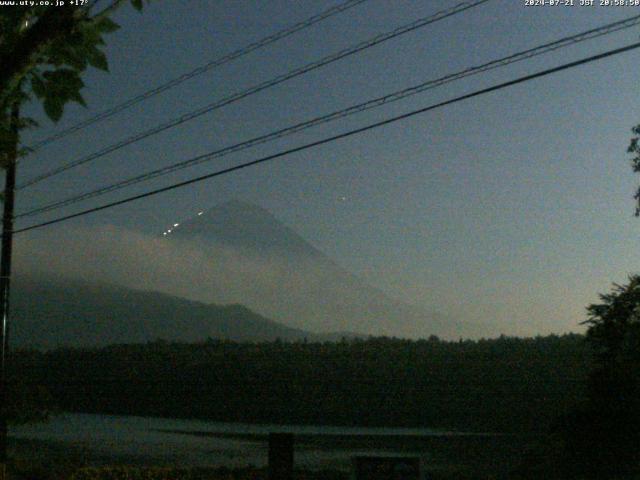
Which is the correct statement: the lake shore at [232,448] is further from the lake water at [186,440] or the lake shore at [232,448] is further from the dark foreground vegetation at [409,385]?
the dark foreground vegetation at [409,385]

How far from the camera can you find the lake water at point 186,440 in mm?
22578

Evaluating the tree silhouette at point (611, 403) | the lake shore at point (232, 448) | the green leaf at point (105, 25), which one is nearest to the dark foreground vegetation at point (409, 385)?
the tree silhouette at point (611, 403)

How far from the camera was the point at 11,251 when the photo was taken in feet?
61.6

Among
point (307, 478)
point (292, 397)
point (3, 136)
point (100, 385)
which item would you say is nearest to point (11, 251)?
point (307, 478)

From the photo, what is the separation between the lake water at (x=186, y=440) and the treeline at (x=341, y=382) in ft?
13.8

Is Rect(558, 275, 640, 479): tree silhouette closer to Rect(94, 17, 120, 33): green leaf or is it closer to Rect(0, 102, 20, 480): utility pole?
Rect(0, 102, 20, 480): utility pole

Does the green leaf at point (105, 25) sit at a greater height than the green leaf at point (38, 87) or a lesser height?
greater

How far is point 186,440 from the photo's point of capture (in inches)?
1176

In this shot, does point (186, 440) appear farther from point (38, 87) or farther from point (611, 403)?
point (38, 87)

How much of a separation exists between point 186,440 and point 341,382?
975 inches

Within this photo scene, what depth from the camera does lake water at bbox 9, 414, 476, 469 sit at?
22578mm

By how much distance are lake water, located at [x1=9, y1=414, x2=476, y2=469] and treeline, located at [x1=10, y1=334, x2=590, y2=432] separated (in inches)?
166

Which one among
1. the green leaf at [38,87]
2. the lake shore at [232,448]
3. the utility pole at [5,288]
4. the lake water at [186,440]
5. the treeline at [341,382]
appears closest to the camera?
the green leaf at [38,87]

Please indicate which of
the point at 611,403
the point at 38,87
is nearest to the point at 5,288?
the point at 611,403
